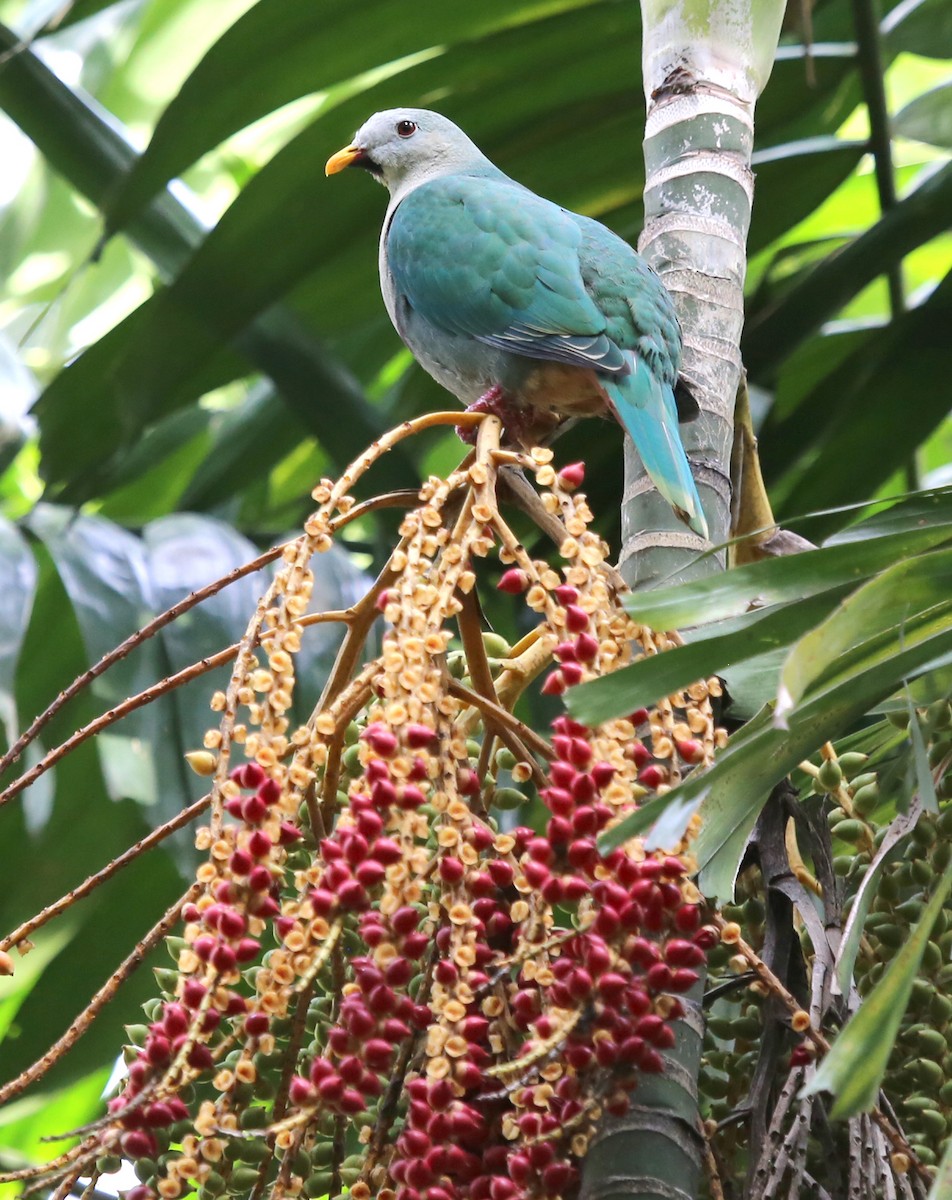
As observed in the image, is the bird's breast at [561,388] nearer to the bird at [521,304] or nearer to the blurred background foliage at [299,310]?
the bird at [521,304]

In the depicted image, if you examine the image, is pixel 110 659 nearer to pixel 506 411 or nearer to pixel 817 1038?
pixel 817 1038

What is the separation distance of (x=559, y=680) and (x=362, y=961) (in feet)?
0.68

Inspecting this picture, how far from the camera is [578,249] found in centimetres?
182

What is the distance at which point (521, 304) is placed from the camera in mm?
1799

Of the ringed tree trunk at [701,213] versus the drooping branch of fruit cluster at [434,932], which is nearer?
the drooping branch of fruit cluster at [434,932]

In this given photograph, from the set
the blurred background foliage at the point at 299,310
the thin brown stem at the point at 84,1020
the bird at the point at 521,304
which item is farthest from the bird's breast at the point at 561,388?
the thin brown stem at the point at 84,1020

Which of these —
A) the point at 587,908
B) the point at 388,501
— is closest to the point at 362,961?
the point at 587,908

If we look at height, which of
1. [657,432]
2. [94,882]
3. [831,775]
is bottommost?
[831,775]

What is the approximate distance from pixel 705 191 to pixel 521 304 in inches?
17.5

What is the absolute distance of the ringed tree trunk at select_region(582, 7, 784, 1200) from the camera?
1.28 m

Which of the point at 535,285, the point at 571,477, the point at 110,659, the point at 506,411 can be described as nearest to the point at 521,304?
the point at 535,285

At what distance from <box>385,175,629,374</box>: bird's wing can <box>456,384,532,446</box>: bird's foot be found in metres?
0.06

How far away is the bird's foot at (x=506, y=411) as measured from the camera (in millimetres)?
1763

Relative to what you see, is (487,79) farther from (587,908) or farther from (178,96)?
(587,908)
